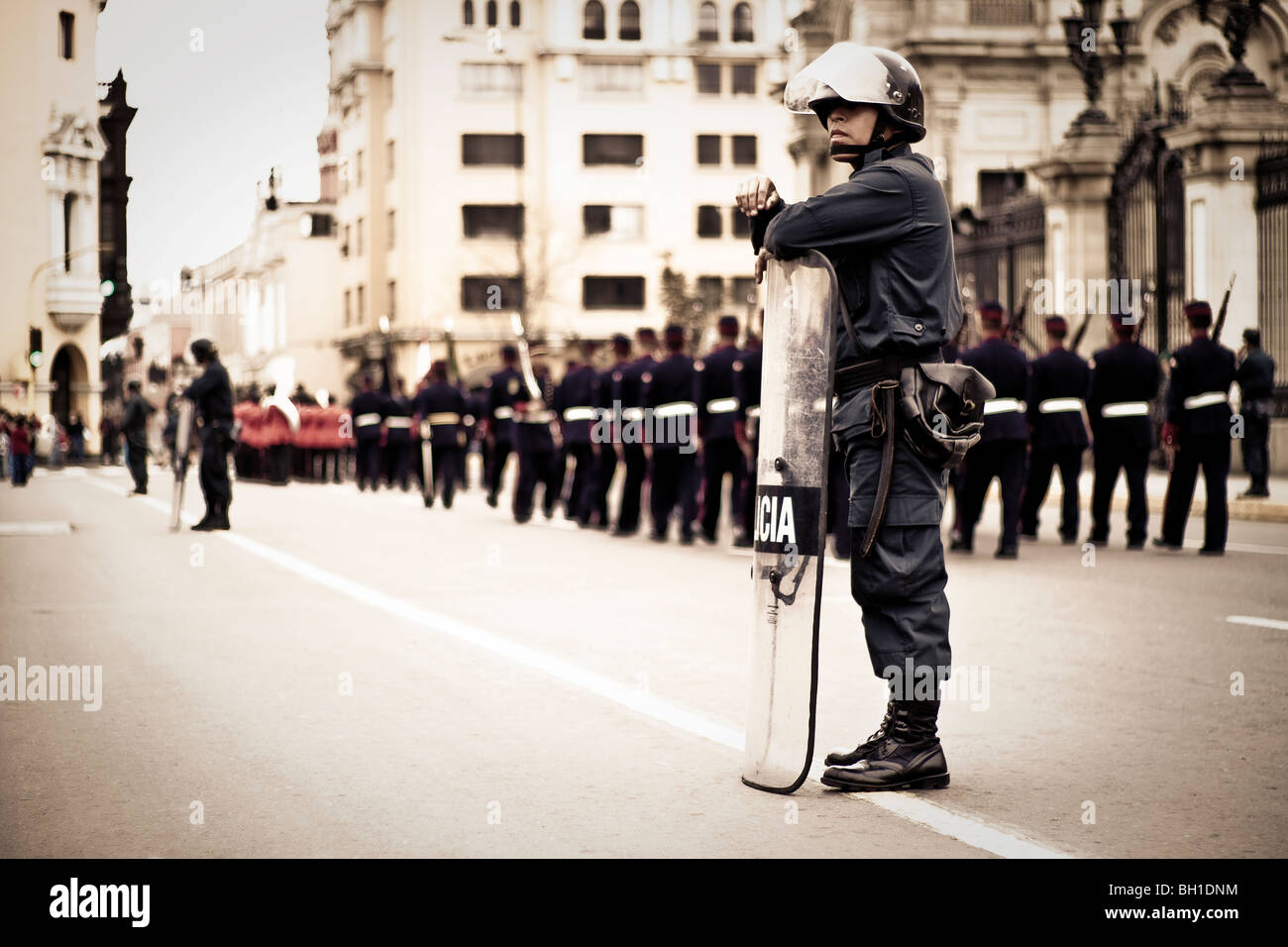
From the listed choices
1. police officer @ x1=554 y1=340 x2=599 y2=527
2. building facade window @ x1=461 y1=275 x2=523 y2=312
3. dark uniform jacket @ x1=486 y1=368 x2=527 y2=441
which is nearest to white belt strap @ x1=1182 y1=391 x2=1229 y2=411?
police officer @ x1=554 y1=340 x2=599 y2=527

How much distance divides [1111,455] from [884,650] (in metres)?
11.0

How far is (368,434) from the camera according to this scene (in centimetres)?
3247

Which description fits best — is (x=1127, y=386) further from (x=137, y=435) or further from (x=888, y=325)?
(x=137, y=435)

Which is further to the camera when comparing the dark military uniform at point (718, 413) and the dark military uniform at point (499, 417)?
the dark military uniform at point (499, 417)

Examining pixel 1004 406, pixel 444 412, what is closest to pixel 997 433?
pixel 1004 406

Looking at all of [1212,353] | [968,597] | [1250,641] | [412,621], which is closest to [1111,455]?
[1212,353]

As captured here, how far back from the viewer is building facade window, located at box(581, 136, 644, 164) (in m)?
70.3

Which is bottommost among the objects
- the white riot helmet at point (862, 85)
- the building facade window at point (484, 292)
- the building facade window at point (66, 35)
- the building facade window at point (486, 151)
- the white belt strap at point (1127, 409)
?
the white belt strap at point (1127, 409)

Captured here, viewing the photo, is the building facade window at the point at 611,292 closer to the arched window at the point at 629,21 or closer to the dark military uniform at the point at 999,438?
the arched window at the point at 629,21

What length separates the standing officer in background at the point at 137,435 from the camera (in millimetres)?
28922

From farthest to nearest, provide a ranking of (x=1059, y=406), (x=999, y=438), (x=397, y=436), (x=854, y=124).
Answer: (x=397, y=436)
(x=1059, y=406)
(x=999, y=438)
(x=854, y=124)

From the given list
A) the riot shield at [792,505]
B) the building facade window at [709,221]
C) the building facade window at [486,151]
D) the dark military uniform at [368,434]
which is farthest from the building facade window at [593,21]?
the riot shield at [792,505]

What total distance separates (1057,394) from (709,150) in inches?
2210

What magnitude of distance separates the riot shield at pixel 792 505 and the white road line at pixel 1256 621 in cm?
540
